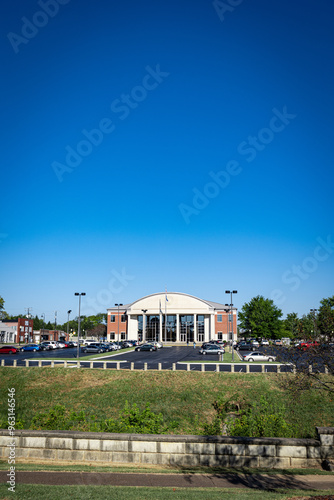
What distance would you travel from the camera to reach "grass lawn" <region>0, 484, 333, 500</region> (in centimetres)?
715

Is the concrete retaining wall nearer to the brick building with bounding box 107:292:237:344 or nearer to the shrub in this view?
the shrub

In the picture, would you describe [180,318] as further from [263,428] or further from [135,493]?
[135,493]

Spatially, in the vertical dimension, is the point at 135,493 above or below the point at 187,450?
below

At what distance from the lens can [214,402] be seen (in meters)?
26.2

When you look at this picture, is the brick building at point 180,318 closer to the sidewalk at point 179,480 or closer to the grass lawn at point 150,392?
the grass lawn at point 150,392

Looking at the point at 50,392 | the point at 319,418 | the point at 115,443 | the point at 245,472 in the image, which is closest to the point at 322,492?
the point at 245,472

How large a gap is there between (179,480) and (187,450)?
4.38ft

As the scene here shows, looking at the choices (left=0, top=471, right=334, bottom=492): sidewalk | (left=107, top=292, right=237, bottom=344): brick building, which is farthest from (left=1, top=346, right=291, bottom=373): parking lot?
(left=107, top=292, right=237, bottom=344): brick building

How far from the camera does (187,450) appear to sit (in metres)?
9.98

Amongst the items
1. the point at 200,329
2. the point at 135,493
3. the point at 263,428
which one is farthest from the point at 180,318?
the point at 135,493

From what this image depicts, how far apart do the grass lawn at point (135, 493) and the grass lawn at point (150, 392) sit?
48.5ft

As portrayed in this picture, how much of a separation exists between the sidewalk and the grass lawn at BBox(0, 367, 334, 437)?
13611 mm

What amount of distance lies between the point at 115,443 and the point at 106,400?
57.9 ft

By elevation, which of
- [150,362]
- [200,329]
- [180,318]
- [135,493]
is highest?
[180,318]
